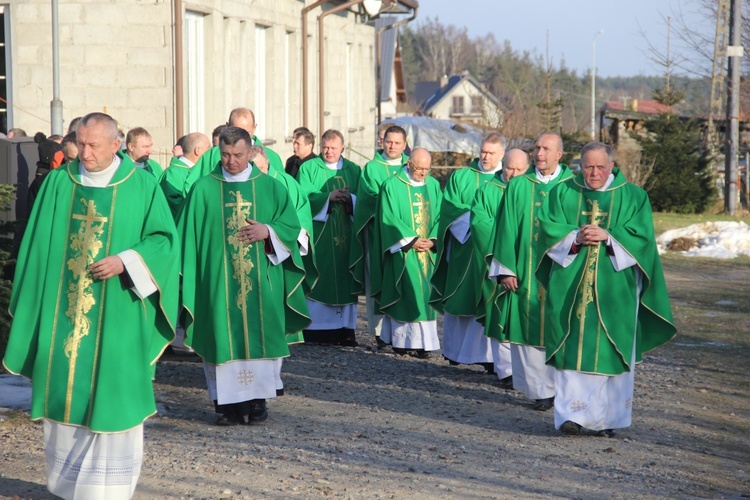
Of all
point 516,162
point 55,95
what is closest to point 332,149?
point 516,162

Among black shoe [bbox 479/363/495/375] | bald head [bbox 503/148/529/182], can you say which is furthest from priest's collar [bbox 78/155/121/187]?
black shoe [bbox 479/363/495/375]

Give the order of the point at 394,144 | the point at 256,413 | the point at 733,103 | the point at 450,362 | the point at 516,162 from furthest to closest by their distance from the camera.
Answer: the point at 733,103, the point at 394,144, the point at 450,362, the point at 516,162, the point at 256,413

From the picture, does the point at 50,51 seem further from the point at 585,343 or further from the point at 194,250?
the point at 585,343

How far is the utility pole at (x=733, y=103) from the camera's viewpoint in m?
22.2

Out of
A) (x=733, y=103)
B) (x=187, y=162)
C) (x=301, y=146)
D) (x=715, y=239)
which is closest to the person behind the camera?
(x=187, y=162)

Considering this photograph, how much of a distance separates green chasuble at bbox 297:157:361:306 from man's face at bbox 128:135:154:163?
6.41 feet

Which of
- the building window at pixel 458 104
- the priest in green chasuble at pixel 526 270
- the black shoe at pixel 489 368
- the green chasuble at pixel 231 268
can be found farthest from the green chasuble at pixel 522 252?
the building window at pixel 458 104

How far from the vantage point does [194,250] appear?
Result: 7.34m

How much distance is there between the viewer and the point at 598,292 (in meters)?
7.28

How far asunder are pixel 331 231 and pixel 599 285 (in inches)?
172

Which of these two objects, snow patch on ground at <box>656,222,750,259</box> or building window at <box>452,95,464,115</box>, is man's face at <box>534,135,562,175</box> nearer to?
snow patch on ground at <box>656,222,750,259</box>

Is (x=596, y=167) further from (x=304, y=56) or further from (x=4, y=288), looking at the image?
(x=304, y=56)

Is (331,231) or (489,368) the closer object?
(489,368)

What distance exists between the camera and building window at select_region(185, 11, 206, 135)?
15406 mm
